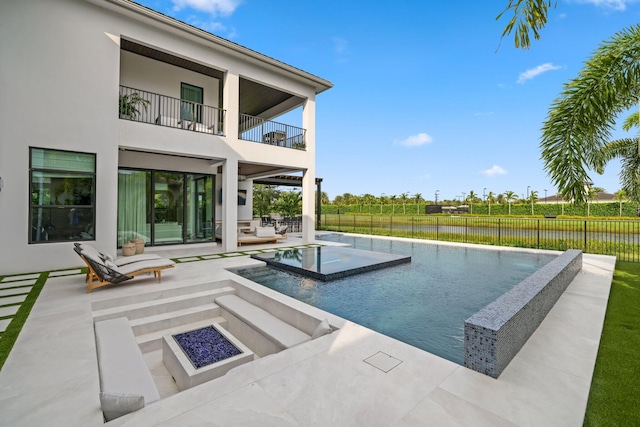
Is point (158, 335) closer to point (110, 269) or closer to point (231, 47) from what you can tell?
point (110, 269)

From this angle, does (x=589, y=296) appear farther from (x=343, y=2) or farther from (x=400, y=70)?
(x=400, y=70)

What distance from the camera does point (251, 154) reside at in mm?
11109

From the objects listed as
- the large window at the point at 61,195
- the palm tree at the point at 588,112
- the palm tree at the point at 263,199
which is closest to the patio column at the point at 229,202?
the large window at the point at 61,195

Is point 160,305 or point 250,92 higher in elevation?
point 250,92

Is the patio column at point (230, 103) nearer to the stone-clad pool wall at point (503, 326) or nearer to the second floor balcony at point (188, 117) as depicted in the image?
the second floor balcony at point (188, 117)

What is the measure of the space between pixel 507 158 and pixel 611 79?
43.1 metres

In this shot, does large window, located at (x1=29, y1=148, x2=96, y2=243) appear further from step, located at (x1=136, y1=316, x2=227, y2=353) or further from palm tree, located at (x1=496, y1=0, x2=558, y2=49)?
palm tree, located at (x1=496, y1=0, x2=558, y2=49)

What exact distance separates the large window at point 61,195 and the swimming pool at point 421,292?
461cm

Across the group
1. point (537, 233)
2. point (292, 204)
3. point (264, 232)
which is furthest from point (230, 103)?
point (537, 233)

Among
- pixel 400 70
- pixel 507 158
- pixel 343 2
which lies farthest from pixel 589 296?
pixel 507 158

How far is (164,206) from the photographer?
1146 cm

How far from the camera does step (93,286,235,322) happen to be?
4.82 metres

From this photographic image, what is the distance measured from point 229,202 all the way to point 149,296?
532 cm

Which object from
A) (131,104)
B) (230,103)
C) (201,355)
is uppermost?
(230,103)
